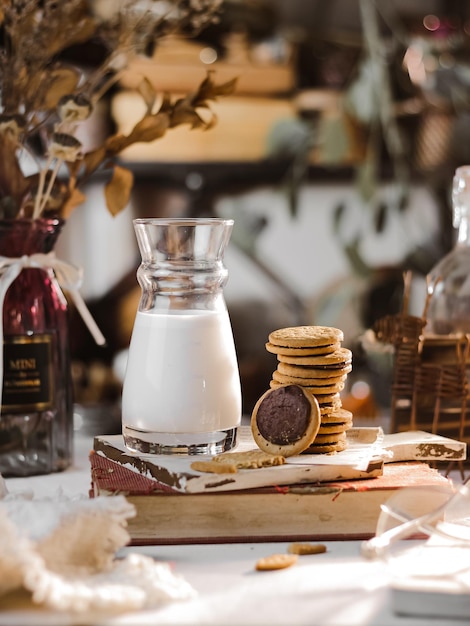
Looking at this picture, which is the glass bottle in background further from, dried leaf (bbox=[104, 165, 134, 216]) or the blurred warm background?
the blurred warm background

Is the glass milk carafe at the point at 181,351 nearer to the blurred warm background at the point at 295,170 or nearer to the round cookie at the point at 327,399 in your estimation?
the round cookie at the point at 327,399

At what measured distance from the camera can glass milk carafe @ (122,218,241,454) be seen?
0.76m

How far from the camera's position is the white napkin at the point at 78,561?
1.81ft

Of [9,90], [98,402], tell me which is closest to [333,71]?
[98,402]

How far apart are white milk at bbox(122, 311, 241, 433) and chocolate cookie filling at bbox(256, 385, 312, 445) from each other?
39 mm

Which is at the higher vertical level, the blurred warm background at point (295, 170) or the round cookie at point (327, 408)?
the blurred warm background at point (295, 170)

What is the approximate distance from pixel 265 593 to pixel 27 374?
406 millimetres

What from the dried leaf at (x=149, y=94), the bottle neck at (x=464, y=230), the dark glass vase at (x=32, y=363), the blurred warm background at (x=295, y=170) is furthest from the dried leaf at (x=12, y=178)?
the blurred warm background at (x=295, y=170)

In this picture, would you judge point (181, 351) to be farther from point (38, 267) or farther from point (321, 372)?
point (38, 267)

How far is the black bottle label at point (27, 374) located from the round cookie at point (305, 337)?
26 cm

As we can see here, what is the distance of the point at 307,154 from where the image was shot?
2408mm

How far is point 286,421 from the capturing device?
736mm

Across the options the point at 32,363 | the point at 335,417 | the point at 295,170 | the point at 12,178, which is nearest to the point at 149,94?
the point at 12,178

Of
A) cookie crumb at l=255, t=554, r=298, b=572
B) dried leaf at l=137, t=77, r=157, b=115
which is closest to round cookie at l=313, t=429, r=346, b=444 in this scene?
cookie crumb at l=255, t=554, r=298, b=572
